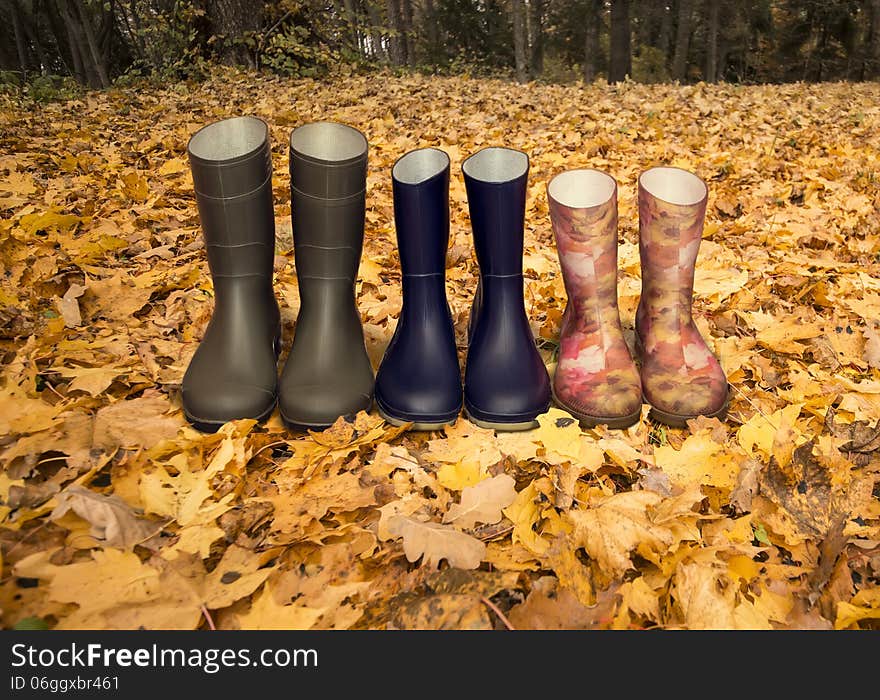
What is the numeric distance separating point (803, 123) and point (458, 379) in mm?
4528

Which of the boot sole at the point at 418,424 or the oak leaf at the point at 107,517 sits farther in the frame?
the boot sole at the point at 418,424

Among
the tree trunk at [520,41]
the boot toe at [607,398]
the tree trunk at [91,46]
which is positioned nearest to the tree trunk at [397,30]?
the tree trunk at [520,41]

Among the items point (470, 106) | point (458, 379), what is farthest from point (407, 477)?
point (470, 106)

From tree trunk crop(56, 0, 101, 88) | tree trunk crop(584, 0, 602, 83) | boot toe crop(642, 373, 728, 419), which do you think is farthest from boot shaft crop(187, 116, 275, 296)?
tree trunk crop(584, 0, 602, 83)

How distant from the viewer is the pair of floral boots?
1.40 meters

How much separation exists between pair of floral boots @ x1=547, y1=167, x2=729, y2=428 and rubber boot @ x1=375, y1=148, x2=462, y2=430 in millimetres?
277

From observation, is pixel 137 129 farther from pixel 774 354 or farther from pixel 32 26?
pixel 32 26

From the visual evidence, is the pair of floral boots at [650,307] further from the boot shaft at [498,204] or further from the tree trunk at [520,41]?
the tree trunk at [520,41]

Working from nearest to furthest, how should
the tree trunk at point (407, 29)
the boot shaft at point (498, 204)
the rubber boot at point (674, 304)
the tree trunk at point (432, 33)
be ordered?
the boot shaft at point (498, 204), the rubber boot at point (674, 304), the tree trunk at point (407, 29), the tree trunk at point (432, 33)

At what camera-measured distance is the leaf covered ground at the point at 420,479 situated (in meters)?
0.94

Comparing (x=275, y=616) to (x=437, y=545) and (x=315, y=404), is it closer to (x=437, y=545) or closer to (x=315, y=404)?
(x=437, y=545)

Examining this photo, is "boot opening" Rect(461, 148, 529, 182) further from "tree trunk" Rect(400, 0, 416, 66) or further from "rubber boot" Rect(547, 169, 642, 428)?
"tree trunk" Rect(400, 0, 416, 66)

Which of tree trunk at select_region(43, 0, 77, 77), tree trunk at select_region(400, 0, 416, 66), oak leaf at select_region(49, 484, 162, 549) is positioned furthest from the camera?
tree trunk at select_region(400, 0, 416, 66)

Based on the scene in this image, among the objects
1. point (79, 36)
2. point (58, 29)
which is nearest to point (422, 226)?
point (79, 36)
